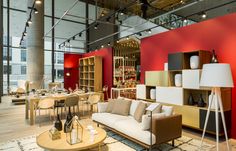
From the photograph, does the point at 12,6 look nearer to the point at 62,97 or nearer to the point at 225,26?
the point at 62,97

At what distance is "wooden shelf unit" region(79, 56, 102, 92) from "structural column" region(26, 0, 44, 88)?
7.88 ft

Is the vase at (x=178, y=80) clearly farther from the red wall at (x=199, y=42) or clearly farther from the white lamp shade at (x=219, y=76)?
the white lamp shade at (x=219, y=76)

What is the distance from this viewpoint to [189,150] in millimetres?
3541

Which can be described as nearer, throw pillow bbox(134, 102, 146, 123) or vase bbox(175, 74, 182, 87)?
throw pillow bbox(134, 102, 146, 123)

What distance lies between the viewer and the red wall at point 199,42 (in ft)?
14.2

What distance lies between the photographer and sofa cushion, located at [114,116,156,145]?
3257 millimetres

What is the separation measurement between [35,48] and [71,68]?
2594 mm

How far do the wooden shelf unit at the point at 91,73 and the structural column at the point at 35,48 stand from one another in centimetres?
240

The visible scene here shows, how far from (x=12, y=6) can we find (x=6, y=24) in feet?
3.80

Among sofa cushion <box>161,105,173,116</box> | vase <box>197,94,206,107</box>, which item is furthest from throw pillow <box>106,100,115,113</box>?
vase <box>197,94,206,107</box>

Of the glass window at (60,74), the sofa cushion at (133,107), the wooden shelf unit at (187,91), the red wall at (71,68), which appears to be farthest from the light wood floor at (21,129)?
the glass window at (60,74)

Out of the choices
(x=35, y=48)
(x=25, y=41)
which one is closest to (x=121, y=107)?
(x=35, y=48)

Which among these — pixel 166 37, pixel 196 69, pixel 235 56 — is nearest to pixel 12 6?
pixel 166 37

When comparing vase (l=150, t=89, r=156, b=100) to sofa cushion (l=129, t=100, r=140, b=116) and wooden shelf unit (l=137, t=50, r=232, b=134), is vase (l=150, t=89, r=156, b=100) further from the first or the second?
sofa cushion (l=129, t=100, r=140, b=116)
